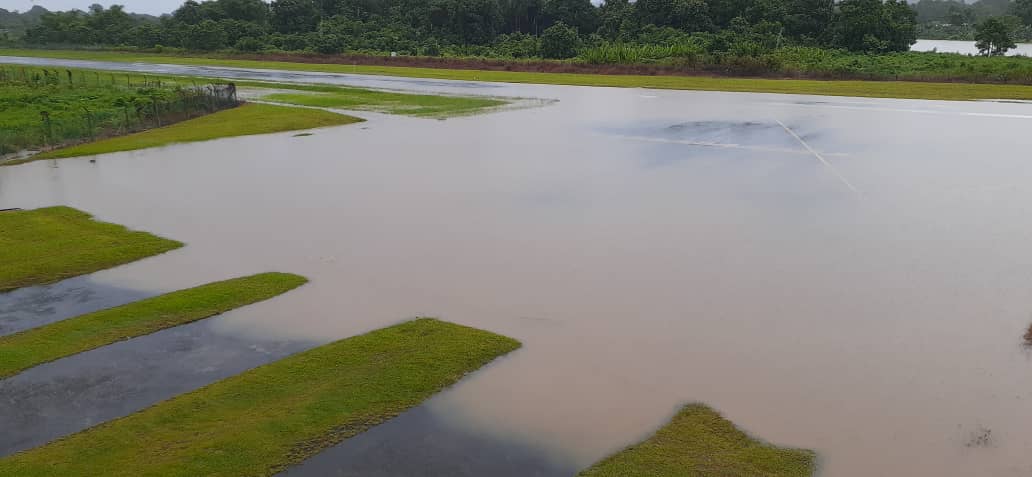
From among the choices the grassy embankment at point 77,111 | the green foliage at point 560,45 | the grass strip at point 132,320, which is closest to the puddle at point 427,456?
the grass strip at point 132,320

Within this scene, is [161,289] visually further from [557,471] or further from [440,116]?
[440,116]

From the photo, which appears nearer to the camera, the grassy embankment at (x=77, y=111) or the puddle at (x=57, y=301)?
the puddle at (x=57, y=301)

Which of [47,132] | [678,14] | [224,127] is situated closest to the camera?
[47,132]

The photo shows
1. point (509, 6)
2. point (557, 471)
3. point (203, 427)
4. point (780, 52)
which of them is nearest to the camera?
point (557, 471)

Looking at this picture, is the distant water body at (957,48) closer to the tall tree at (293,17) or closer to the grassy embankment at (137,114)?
the grassy embankment at (137,114)

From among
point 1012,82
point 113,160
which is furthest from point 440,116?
point 1012,82

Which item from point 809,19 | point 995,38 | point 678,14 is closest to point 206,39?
point 678,14

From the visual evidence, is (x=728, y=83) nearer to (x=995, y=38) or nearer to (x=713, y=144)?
(x=713, y=144)
